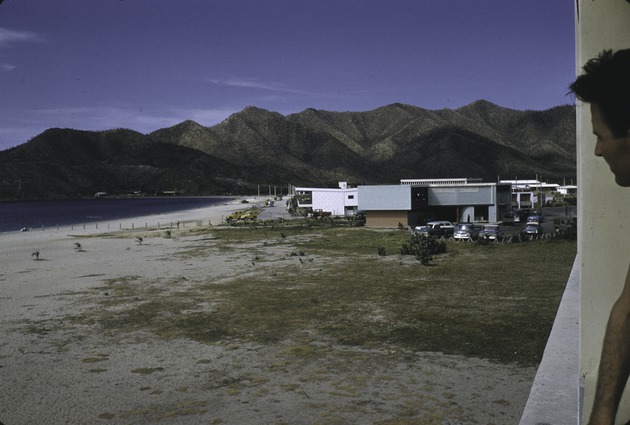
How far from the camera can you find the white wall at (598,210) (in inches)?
83.2

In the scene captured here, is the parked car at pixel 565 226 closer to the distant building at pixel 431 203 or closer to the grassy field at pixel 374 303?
the grassy field at pixel 374 303

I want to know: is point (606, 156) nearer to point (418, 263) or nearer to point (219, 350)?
point (219, 350)

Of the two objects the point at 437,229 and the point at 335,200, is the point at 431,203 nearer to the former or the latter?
the point at 437,229

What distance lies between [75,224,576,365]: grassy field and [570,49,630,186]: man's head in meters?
11.5

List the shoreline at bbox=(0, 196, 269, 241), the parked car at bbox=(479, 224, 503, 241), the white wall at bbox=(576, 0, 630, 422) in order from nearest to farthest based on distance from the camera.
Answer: the white wall at bbox=(576, 0, 630, 422), the parked car at bbox=(479, 224, 503, 241), the shoreline at bbox=(0, 196, 269, 241)

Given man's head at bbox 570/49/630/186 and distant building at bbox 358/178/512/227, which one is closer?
man's head at bbox 570/49/630/186

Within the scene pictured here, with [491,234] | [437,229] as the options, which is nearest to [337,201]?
[437,229]

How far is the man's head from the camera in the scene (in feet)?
5.35

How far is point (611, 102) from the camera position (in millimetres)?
1647

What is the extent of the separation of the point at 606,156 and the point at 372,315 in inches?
625

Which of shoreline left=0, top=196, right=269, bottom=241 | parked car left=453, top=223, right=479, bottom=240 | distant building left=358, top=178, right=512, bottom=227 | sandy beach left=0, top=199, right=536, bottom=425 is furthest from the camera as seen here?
shoreline left=0, top=196, right=269, bottom=241

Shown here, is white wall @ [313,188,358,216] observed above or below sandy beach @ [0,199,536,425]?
above

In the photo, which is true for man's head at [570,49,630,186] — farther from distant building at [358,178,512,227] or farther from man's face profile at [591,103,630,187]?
distant building at [358,178,512,227]

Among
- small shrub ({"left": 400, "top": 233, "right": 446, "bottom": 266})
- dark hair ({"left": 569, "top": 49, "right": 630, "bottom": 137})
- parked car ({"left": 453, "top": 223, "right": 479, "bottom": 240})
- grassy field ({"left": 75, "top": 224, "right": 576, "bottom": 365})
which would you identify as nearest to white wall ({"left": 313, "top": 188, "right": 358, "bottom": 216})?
parked car ({"left": 453, "top": 223, "right": 479, "bottom": 240})
